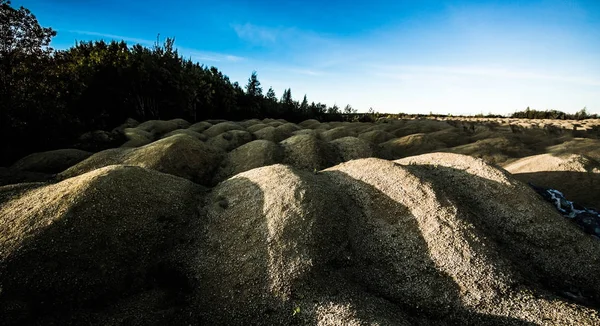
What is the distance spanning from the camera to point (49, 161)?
20875 mm

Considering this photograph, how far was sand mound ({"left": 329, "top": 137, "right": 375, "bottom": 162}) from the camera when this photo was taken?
23.8 meters

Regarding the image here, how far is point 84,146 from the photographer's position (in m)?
26.0

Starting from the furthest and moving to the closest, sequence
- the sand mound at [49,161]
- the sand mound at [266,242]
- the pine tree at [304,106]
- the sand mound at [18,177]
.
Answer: the pine tree at [304,106]
the sand mound at [49,161]
the sand mound at [18,177]
the sand mound at [266,242]

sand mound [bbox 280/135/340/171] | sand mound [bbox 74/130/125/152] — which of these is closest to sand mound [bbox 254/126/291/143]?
sand mound [bbox 280/135/340/171]

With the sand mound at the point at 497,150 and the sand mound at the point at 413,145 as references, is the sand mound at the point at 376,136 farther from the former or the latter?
the sand mound at the point at 497,150

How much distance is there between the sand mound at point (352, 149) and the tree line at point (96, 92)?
78.5 ft

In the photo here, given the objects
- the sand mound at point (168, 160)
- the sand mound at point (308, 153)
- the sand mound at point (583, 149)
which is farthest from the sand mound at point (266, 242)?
the sand mound at point (583, 149)

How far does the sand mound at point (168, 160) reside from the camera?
18.1 metres

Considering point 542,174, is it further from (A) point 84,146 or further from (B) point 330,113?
(B) point 330,113

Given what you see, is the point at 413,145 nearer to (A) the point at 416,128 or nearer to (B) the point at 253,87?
(A) the point at 416,128

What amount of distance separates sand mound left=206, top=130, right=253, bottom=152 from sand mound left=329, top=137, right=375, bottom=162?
9.42 metres

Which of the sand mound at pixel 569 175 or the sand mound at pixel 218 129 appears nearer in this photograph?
the sand mound at pixel 569 175

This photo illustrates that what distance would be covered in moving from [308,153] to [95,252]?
15762mm

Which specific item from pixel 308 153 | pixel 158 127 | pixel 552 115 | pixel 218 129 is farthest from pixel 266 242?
pixel 552 115
